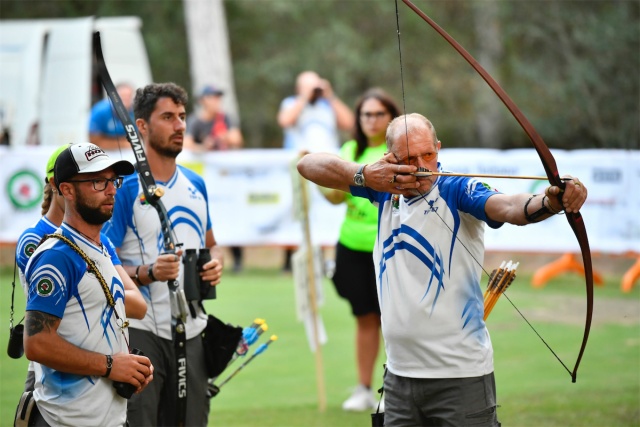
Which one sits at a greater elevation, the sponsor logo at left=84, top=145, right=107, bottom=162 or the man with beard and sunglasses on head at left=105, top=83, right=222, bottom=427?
the sponsor logo at left=84, top=145, right=107, bottom=162

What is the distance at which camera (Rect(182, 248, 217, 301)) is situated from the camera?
5.17 metres

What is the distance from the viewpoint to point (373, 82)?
26.2 m

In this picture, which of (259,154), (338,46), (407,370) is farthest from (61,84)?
(407,370)

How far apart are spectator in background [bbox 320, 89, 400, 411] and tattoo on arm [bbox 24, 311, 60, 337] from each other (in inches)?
139

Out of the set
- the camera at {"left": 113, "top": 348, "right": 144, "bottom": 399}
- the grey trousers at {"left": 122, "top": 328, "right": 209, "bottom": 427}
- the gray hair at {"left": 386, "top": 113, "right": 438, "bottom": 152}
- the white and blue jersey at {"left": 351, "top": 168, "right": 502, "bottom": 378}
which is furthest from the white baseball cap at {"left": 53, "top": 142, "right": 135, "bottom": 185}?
the grey trousers at {"left": 122, "top": 328, "right": 209, "bottom": 427}

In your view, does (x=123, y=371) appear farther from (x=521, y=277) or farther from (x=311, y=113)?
(x=521, y=277)

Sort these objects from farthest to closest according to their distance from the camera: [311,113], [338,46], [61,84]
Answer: [338,46], [61,84], [311,113]

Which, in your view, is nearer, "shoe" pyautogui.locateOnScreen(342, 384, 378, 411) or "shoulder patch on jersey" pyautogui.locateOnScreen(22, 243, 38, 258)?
"shoulder patch on jersey" pyautogui.locateOnScreen(22, 243, 38, 258)

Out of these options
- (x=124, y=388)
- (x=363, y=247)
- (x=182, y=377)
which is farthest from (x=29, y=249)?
(x=363, y=247)

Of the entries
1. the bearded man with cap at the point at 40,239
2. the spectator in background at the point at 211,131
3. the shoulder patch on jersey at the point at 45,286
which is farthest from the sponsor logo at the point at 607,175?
the shoulder patch on jersey at the point at 45,286

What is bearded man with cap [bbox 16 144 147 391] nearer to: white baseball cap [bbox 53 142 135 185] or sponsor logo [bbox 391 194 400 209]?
white baseball cap [bbox 53 142 135 185]

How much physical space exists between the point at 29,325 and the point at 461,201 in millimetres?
1734

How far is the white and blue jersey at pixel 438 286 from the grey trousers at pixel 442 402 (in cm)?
4

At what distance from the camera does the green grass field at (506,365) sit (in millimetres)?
7273
